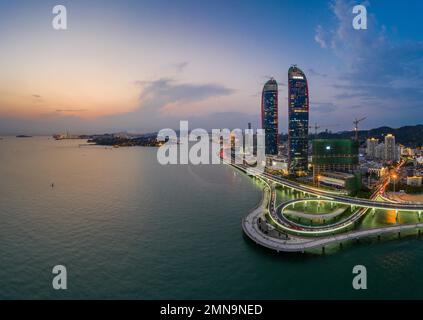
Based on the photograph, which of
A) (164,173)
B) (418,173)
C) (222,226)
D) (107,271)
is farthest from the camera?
(164,173)

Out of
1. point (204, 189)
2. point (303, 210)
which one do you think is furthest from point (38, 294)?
point (204, 189)

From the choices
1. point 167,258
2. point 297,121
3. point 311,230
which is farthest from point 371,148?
point 167,258

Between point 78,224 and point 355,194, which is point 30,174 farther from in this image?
point 355,194

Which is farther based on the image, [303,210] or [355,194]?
[355,194]

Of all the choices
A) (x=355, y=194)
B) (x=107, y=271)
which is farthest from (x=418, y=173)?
(x=107, y=271)

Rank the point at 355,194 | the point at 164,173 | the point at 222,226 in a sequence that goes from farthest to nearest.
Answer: the point at 164,173, the point at 355,194, the point at 222,226

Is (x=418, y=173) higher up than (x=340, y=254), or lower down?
higher up

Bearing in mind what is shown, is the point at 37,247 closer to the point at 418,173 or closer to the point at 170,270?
the point at 170,270

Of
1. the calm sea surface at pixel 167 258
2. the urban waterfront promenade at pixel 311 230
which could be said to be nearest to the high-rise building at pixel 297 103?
the urban waterfront promenade at pixel 311 230

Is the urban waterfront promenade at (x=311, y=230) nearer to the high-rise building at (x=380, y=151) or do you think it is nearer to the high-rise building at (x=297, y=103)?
the high-rise building at (x=297, y=103)
